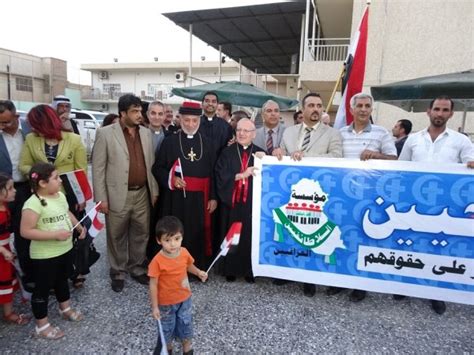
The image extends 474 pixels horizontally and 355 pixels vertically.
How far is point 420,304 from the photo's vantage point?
3.31m

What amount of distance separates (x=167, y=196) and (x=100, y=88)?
38677 mm

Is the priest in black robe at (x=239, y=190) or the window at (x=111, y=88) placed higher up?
the window at (x=111, y=88)

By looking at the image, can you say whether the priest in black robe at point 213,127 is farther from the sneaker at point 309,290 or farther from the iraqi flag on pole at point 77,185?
the sneaker at point 309,290

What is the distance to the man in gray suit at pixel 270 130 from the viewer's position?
14.6 feet

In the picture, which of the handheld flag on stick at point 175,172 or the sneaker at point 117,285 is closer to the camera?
the sneaker at point 117,285

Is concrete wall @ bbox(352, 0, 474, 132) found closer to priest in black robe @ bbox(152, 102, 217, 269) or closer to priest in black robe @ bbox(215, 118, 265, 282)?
priest in black robe @ bbox(215, 118, 265, 282)

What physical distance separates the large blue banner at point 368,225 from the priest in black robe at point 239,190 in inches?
5.6

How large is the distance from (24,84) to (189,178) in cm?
3701

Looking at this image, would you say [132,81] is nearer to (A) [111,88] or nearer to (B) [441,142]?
(A) [111,88]

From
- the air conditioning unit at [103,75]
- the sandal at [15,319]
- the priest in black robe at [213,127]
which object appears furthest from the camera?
the air conditioning unit at [103,75]

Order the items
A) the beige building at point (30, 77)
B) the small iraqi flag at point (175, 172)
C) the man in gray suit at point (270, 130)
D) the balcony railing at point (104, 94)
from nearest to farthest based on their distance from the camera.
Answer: the small iraqi flag at point (175, 172)
the man in gray suit at point (270, 130)
the beige building at point (30, 77)
the balcony railing at point (104, 94)

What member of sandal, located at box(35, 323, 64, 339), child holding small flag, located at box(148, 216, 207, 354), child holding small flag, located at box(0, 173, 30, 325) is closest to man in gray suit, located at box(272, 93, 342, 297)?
child holding small flag, located at box(148, 216, 207, 354)

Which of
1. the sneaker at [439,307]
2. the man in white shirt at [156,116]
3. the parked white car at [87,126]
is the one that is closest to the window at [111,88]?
the parked white car at [87,126]

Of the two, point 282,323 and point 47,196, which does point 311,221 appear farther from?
point 47,196
